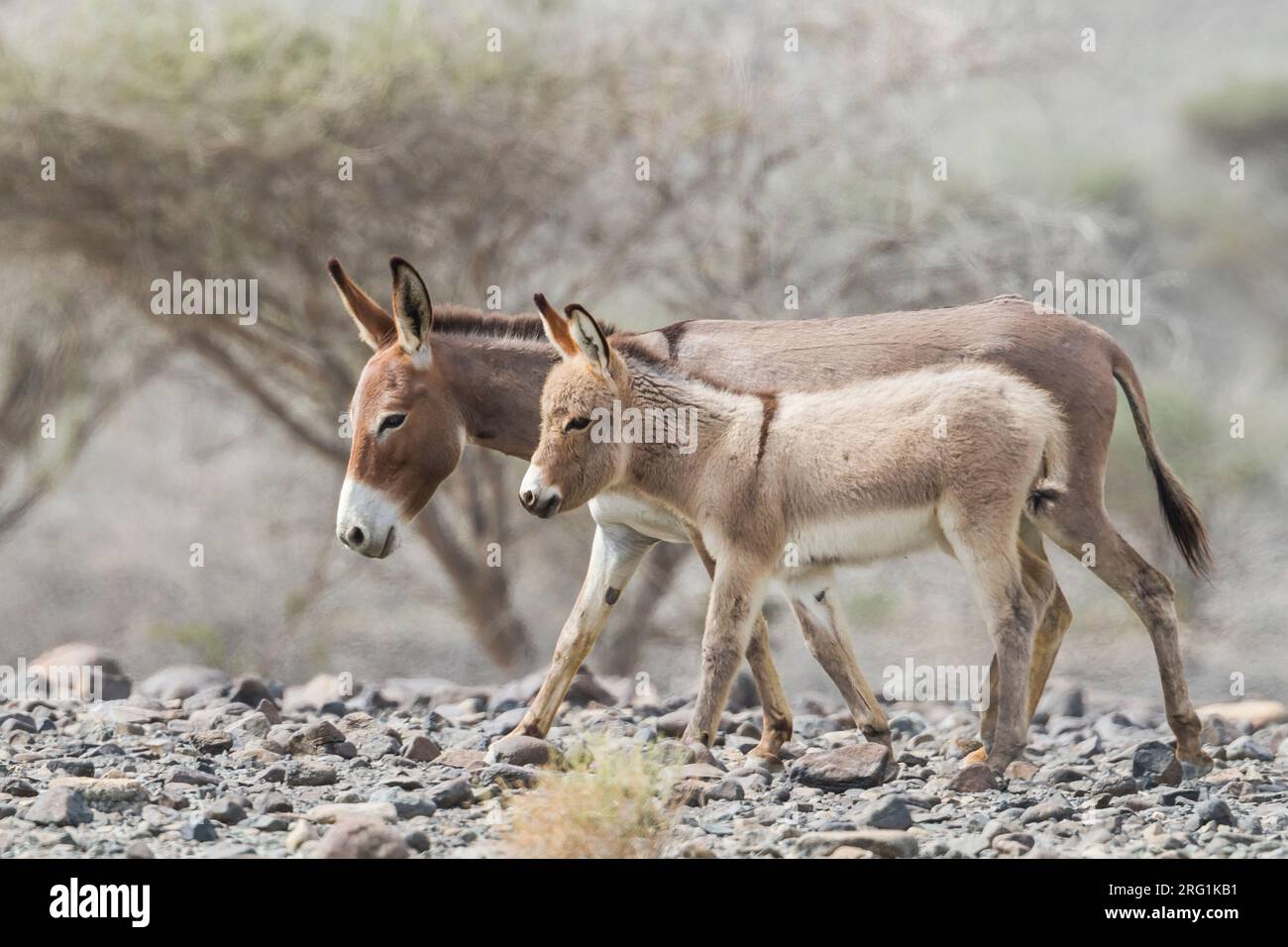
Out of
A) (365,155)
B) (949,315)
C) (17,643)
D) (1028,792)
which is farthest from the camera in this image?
(17,643)

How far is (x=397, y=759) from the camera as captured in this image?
8023 mm

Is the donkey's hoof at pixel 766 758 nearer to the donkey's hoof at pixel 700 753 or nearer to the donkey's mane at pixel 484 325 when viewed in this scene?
the donkey's hoof at pixel 700 753

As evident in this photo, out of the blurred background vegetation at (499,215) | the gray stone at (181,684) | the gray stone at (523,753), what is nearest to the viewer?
the gray stone at (523,753)

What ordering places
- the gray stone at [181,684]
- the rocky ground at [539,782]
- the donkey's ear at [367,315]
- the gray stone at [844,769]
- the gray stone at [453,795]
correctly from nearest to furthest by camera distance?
the rocky ground at [539,782]
the gray stone at [453,795]
the gray stone at [844,769]
the donkey's ear at [367,315]
the gray stone at [181,684]

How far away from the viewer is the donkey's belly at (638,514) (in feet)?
25.9

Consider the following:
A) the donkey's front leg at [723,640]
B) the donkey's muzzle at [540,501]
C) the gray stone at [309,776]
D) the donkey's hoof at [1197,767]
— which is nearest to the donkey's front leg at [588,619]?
the donkey's muzzle at [540,501]

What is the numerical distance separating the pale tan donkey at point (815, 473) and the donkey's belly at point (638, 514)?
113mm

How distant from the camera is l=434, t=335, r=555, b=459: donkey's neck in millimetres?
8484

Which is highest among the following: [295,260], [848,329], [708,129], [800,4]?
[800,4]

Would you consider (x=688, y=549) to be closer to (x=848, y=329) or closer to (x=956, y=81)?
(x=956, y=81)

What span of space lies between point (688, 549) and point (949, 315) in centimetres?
840

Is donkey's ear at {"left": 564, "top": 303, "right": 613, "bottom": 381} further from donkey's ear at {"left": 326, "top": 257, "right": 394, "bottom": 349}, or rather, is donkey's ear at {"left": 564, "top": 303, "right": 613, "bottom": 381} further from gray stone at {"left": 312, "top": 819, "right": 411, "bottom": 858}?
gray stone at {"left": 312, "top": 819, "right": 411, "bottom": 858}

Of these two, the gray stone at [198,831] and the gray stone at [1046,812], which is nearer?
the gray stone at [198,831]

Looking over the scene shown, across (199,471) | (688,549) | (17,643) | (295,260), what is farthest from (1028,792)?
(199,471)
